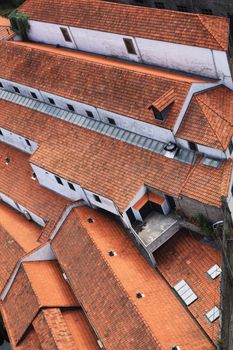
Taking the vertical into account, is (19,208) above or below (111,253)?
above

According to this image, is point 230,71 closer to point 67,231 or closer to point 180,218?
point 180,218

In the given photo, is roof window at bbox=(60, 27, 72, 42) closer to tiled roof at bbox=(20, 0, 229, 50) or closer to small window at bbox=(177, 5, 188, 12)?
tiled roof at bbox=(20, 0, 229, 50)

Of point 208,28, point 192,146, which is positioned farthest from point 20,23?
point 192,146

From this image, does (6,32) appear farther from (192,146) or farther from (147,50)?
(192,146)

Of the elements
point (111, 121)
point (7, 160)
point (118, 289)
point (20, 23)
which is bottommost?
point (118, 289)

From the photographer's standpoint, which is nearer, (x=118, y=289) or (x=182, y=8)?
(x=118, y=289)
